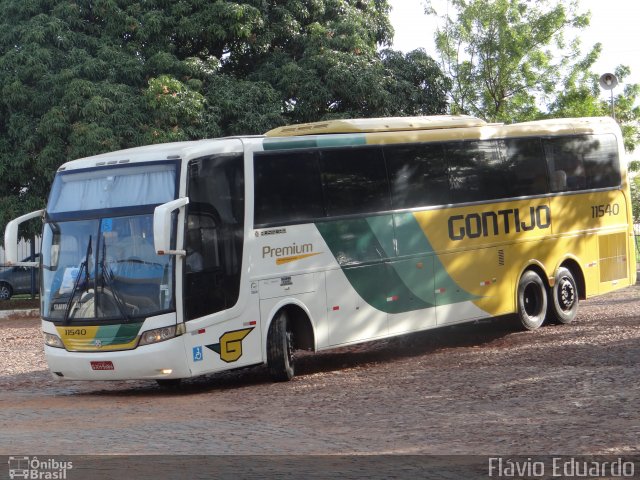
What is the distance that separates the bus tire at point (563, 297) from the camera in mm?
19422

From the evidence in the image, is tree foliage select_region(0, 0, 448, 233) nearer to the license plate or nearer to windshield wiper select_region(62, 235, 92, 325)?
windshield wiper select_region(62, 235, 92, 325)

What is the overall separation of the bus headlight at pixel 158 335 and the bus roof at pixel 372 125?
365cm

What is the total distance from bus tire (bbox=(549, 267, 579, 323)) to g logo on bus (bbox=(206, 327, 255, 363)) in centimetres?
741

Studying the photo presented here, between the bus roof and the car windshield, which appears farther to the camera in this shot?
the bus roof

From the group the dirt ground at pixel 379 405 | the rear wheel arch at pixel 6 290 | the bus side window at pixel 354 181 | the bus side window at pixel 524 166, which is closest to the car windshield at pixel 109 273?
the dirt ground at pixel 379 405

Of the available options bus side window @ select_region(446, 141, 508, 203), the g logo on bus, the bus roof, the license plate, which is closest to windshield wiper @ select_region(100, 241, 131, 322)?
the license plate

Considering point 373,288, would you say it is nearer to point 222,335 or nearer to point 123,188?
point 222,335

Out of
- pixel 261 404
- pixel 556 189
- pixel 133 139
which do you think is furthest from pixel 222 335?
pixel 133 139

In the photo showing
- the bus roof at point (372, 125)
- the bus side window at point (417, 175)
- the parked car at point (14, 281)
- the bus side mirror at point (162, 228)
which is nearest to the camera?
the bus side mirror at point (162, 228)

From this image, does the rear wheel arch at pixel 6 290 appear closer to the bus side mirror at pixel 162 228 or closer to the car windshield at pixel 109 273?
the car windshield at pixel 109 273

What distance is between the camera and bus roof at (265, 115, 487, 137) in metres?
16.0

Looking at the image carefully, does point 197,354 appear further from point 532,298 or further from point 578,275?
point 578,275

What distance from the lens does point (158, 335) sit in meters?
13.4

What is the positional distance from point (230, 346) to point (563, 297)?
26.2ft
